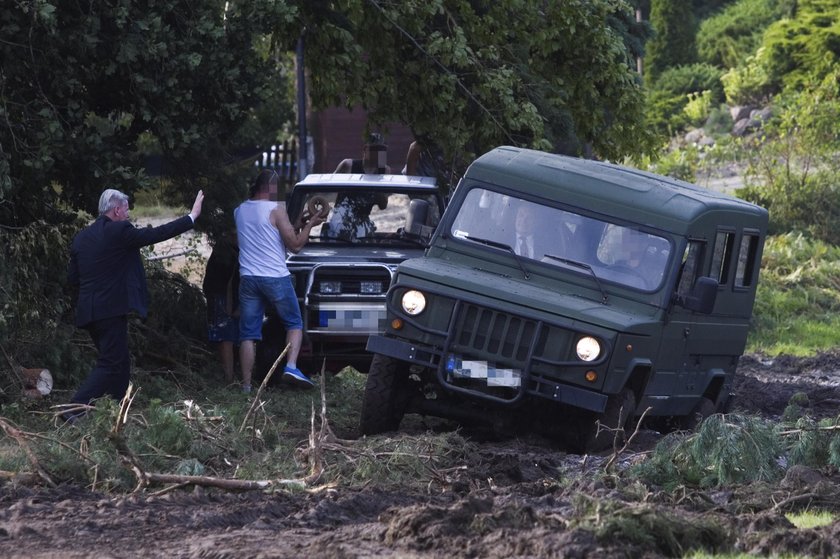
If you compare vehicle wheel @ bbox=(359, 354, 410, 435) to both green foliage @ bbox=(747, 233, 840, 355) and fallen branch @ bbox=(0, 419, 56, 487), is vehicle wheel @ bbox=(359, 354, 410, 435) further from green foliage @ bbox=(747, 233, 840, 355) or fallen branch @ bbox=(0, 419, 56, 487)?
green foliage @ bbox=(747, 233, 840, 355)

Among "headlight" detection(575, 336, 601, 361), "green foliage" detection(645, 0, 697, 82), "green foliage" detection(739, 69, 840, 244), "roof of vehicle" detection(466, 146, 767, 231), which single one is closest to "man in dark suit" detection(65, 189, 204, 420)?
"roof of vehicle" detection(466, 146, 767, 231)

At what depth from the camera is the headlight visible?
9.39m

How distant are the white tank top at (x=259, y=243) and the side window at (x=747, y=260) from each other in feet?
11.7

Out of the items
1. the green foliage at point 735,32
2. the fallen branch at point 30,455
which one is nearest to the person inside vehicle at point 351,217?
the fallen branch at point 30,455

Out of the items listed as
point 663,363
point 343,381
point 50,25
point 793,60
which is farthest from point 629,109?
point 793,60

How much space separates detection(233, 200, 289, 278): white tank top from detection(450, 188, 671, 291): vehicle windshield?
1859mm

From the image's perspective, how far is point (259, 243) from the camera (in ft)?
38.9

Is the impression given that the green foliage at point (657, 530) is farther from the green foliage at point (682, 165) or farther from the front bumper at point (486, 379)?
Answer: the green foliage at point (682, 165)

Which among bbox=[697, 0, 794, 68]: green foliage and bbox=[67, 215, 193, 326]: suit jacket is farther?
bbox=[697, 0, 794, 68]: green foliage

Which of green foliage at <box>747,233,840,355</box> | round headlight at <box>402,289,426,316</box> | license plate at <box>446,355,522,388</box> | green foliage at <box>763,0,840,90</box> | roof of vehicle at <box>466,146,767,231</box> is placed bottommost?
green foliage at <box>747,233,840,355</box>

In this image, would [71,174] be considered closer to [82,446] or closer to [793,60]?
[82,446]

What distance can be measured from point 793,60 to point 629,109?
69.1 ft

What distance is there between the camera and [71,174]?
11602 millimetres

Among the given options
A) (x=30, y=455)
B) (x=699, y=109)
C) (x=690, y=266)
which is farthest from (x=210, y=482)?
(x=699, y=109)
